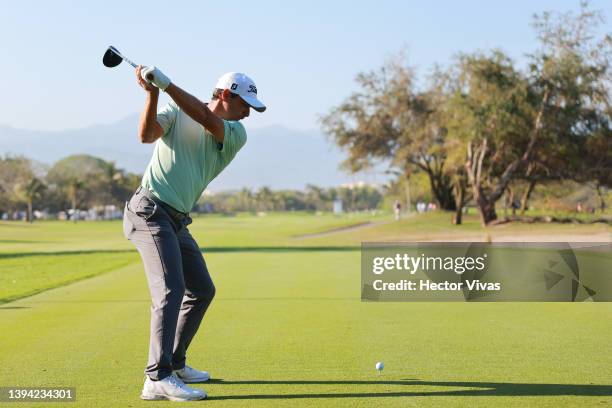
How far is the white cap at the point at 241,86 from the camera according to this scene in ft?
20.5

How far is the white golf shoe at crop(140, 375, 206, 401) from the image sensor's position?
5.91 m

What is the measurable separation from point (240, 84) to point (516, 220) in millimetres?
44916

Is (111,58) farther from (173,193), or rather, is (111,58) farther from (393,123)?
(393,123)

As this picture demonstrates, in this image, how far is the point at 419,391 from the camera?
6199 millimetres

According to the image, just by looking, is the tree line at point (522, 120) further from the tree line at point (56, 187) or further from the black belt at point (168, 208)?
the tree line at point (56, 187)

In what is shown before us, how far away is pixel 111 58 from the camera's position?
6438 mm

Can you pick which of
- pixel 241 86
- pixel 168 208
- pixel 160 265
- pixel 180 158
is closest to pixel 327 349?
pixel 160 265

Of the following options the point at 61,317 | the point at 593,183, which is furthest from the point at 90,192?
the point at 61,317

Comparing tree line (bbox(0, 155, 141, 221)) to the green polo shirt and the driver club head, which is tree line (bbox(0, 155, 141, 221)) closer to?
the driver club head

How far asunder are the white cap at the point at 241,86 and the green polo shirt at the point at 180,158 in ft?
0.84

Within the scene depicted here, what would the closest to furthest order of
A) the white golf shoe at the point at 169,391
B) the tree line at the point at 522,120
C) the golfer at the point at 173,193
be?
the white golf shoe at the point at 169,391, the golfer at the point at 173,193, the tree line at the point at 522,120

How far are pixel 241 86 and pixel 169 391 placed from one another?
2.34m

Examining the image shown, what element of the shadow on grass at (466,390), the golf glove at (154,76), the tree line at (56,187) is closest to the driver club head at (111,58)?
the golf glove at (154,76)

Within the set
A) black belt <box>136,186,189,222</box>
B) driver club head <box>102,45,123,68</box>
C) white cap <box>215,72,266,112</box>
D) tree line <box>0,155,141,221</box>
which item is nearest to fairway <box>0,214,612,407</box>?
black belt <box>136,186,189,222</box>
